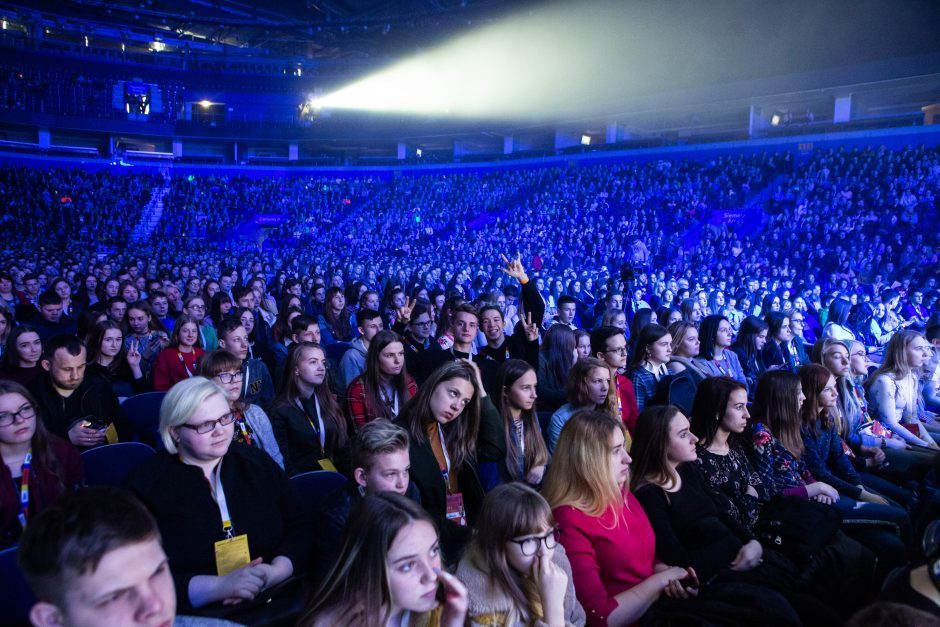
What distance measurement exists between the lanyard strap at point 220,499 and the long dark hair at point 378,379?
1.73m

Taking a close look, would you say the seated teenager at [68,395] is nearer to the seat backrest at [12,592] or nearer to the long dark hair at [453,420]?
the seat backrest at [12,592]

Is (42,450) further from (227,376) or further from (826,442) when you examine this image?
(826,442)

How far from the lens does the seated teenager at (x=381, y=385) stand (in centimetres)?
407

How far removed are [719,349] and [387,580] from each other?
16.8ft

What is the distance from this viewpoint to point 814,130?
2077 centimetres

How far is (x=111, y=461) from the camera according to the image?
10.3ft

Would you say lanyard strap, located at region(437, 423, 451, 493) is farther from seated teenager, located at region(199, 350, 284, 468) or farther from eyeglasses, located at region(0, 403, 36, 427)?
eyeglasses, located at region(0, 403, 36, 427)

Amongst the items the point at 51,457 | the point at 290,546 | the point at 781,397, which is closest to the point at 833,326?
the point at 781,397

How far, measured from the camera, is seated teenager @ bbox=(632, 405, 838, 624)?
2684 millimetres

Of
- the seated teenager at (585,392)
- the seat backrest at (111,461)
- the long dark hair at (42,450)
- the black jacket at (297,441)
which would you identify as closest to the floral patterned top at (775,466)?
the seated teenager at (585,392)

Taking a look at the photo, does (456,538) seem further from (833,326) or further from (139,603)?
(833,326)

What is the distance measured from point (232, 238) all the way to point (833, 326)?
93.6ft

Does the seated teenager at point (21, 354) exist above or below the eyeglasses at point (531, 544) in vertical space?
above

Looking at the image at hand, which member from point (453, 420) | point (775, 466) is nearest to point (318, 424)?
point (453, 420)
